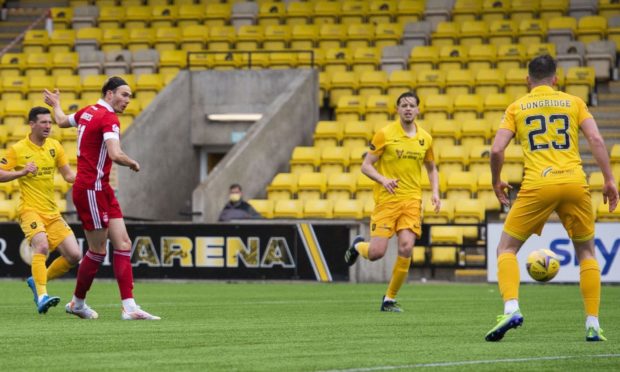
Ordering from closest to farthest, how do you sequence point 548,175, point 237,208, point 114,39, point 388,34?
1. point 548,175
2. point 237,208
3. point 388,34
4. point 114,39

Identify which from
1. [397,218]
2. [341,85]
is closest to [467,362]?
[397,218]

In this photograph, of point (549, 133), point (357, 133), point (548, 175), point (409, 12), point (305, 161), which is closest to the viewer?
point (548, 175)

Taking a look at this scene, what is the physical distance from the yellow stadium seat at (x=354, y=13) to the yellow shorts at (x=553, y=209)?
881 inches

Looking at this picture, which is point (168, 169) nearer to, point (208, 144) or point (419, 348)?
point (208, 144)

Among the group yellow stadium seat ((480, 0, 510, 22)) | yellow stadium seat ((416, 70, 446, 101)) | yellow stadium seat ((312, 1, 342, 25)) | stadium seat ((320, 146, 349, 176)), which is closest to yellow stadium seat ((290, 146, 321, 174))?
stadium seat ((320, 146, 349, 176))

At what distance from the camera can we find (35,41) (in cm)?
3256

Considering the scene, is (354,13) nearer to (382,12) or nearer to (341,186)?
(382,12)

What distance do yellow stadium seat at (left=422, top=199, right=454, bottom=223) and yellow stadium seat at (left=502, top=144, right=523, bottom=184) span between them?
164cm

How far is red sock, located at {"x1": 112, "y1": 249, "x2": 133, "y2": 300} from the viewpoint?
453 inches

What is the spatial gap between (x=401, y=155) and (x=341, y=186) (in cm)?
1157

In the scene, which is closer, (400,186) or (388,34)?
(400,186)

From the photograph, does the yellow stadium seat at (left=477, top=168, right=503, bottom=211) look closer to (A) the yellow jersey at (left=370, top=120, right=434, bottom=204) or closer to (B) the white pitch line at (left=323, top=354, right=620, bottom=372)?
(A) the yellow jersey at (left=370, top=120, right=434, bottom=204)

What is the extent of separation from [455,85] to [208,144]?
5719 mm

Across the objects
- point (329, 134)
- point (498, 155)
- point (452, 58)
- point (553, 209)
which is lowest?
point (553, 209)
